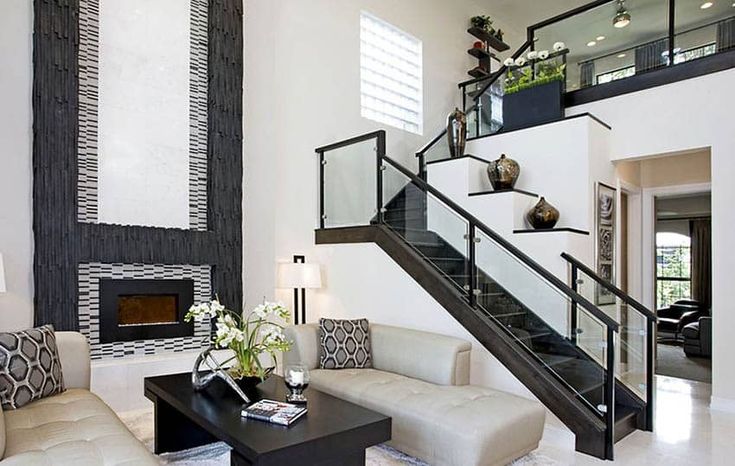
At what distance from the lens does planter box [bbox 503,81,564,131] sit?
5.91 metres

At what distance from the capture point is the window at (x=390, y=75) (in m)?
6.71

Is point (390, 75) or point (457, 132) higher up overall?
point (390, 75)

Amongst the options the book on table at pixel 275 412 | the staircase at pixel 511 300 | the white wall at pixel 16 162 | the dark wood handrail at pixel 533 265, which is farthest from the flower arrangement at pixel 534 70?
the white wall at pixel 16 162

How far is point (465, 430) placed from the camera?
110 inches

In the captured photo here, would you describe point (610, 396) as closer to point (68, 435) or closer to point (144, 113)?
point (68, 435)

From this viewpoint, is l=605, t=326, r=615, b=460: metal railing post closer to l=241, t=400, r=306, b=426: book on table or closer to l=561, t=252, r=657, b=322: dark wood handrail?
l=561, t=252, r=657, b=322: dark wood handrail

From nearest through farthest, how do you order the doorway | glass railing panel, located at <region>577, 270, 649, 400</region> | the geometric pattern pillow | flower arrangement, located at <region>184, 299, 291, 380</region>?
the geometric pattern pillow → flower arrangement, located at <region>184, 299, 291, 380</region> → glass railing panel, located at <region>577, 270, 649, 400</region> → the doorway

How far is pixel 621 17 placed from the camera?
5906 millimetres

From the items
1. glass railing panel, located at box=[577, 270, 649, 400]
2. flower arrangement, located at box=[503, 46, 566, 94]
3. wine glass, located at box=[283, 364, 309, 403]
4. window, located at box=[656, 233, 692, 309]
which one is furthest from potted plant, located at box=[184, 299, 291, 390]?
window, located at box=[656, 233, 692, 309]

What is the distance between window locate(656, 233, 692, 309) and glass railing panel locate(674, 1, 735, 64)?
6514 mm

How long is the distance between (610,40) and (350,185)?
11.7 ft

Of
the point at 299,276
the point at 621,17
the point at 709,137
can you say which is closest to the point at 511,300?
the point at 299,276

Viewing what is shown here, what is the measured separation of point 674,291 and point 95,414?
37.9 feet

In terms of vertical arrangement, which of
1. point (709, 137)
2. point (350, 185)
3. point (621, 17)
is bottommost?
point (350, 185)
